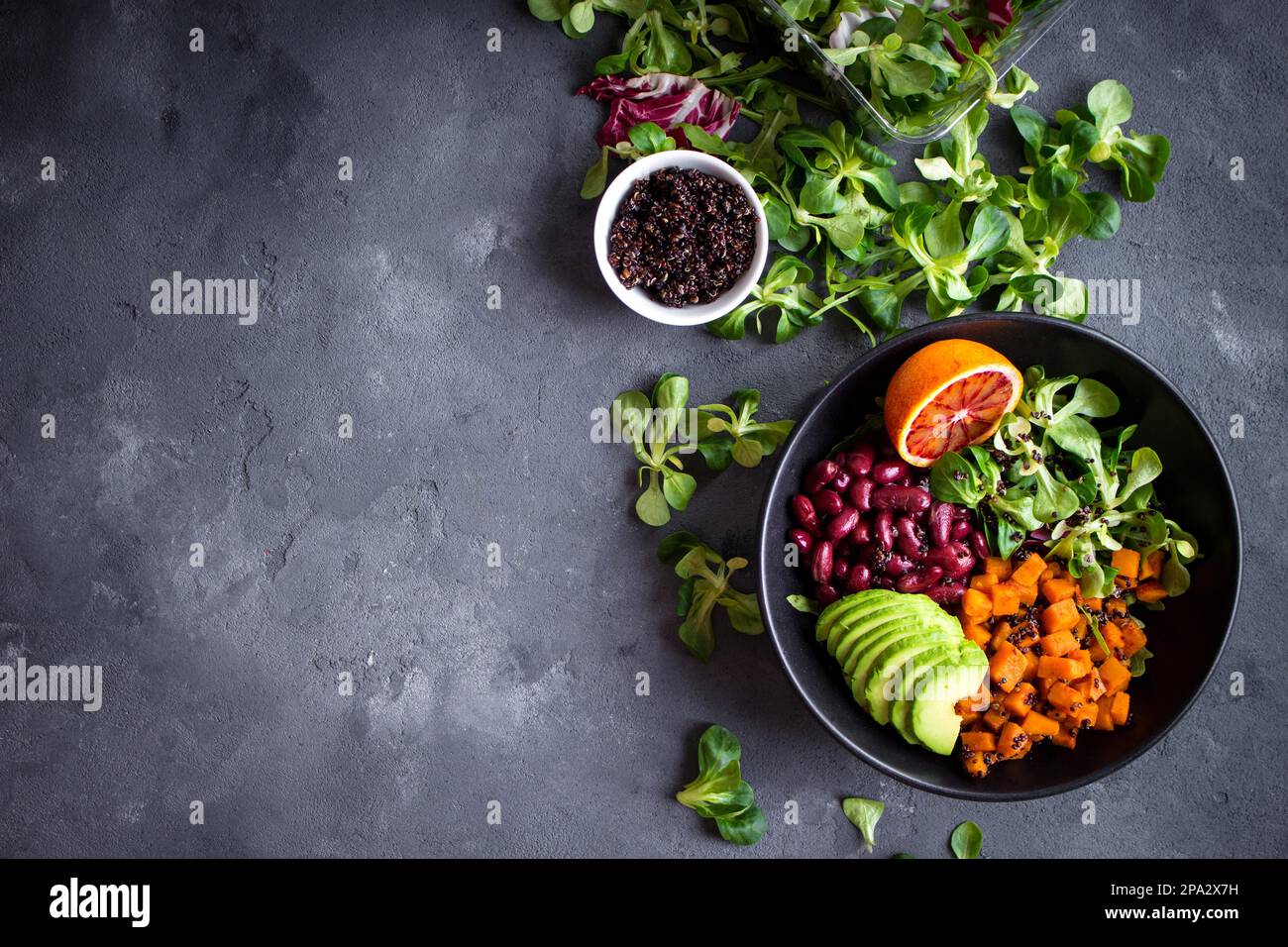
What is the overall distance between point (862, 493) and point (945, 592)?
24 cm

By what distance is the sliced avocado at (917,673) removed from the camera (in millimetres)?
1700

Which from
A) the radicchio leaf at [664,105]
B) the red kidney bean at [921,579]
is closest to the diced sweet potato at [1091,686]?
the red kidney bean at [921,579]

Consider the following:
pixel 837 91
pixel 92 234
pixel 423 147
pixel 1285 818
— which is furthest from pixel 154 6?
pixel 1285 818

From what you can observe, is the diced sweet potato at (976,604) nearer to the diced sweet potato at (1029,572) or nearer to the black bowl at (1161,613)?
the diced sweet potato at (1029,572)

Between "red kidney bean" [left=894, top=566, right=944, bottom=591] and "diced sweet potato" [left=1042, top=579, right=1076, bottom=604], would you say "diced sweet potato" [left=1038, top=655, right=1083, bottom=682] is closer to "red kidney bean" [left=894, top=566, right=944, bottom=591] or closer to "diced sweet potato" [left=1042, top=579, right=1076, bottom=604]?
"diced sweet potato" [left=1042, top=579, right=1076, bottom=604]

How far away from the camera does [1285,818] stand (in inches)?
82.4

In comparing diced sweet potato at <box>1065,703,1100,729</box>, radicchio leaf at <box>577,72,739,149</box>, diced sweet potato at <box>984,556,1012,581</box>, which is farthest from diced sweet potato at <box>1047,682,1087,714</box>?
radicchio leaf at <box>577,72,739,149</box>

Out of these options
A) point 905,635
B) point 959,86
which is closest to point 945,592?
point 905,635

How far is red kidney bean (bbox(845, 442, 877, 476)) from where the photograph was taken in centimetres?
185

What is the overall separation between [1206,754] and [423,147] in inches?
83.9

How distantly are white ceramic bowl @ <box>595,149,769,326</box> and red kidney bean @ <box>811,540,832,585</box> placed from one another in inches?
20.1

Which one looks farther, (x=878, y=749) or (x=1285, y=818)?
(x=1285, y=818)

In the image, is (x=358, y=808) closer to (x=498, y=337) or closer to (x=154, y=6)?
(x=498, y=337)

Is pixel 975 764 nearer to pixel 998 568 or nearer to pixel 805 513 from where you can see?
pixel 998 568
